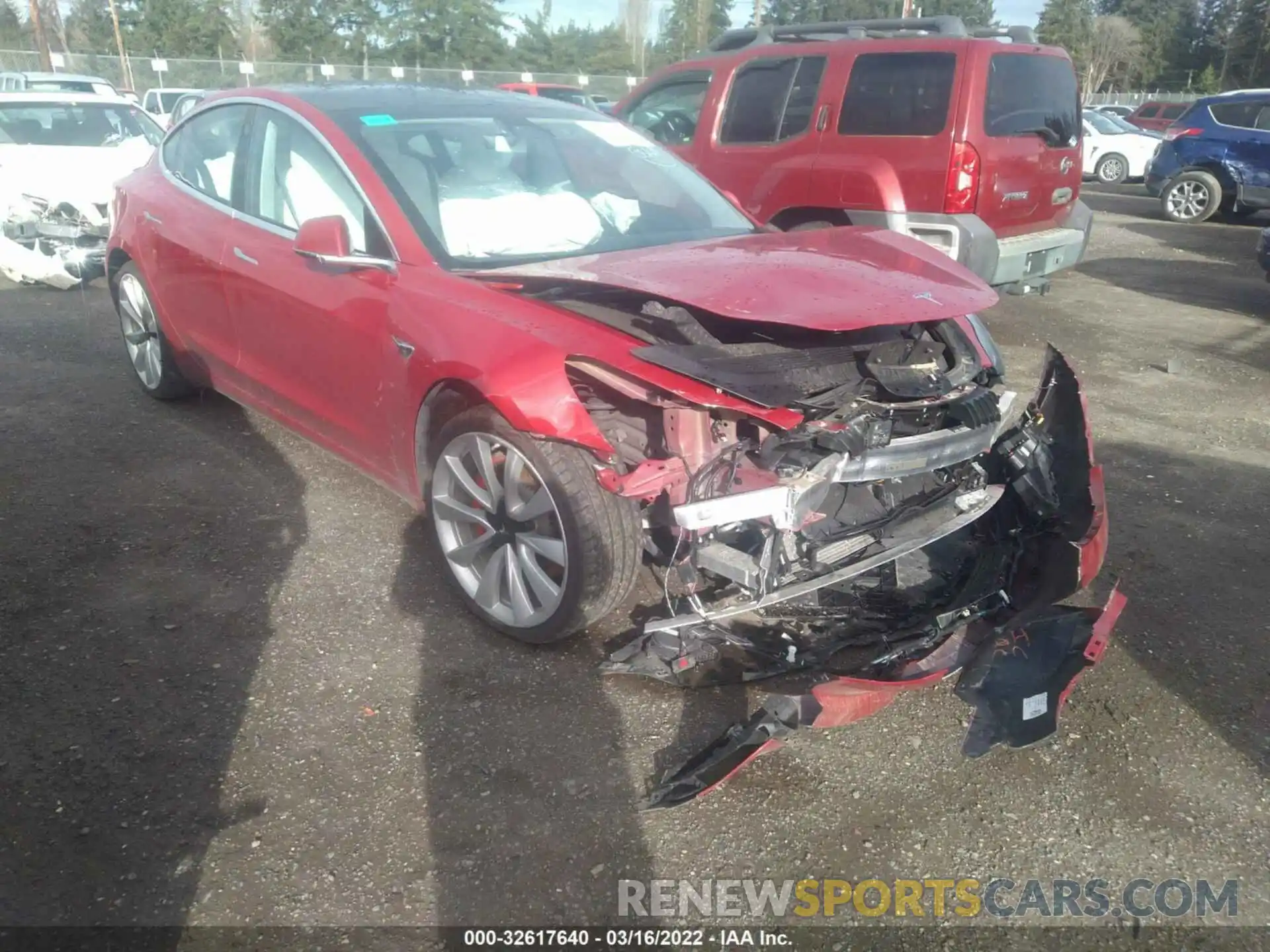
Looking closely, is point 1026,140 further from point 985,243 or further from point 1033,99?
point 985,243

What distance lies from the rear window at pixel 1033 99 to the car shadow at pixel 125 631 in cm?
535

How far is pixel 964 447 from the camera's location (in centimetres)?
296

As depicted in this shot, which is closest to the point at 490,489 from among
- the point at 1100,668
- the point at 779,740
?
the point at 779,740

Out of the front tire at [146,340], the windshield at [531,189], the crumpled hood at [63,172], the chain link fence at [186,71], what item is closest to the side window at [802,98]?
the windshield at [531,189]

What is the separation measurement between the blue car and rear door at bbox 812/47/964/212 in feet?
30.1

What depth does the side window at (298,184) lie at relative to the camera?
357 centimetres

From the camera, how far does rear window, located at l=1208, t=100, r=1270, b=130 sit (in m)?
13.1

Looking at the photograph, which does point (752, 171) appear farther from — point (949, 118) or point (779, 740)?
point (779, 740)

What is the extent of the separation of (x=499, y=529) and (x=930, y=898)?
1.69m

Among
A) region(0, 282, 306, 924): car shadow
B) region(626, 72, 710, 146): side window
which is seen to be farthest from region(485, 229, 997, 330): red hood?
region(626, 72, 710, 146): side window

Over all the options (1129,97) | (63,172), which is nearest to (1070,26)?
(1129,97)

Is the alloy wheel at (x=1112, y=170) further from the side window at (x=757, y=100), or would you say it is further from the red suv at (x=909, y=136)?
the side window at (x=757, y=100)

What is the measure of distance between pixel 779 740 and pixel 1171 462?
344 cm

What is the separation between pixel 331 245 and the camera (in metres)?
3.33
